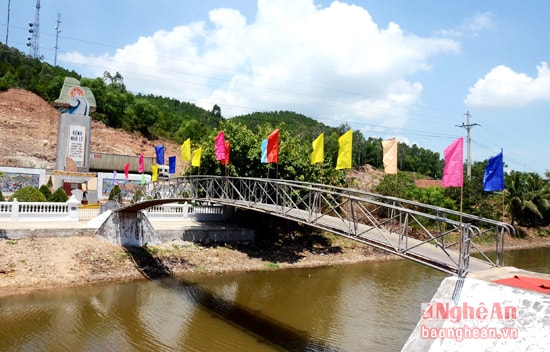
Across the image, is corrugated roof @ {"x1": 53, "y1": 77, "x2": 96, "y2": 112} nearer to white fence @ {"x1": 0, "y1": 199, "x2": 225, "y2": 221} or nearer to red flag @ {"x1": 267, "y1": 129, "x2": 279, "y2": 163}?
white fence @ {"x1": 0, "y1": 199, "x2": 225, "y2": 221}

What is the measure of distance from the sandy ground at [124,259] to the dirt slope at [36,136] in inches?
1249

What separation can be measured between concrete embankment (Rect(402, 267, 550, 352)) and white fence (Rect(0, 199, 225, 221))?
67.8 feet

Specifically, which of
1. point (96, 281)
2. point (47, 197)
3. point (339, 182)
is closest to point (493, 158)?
point (96, 281)

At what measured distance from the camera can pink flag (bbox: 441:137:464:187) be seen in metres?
10.4

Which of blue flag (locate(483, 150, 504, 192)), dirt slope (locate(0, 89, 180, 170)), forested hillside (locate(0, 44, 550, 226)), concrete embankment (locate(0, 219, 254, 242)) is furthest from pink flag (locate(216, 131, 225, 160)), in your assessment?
dirt slope (locate(0, 89, 180, 170))

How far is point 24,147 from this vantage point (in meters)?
50.6

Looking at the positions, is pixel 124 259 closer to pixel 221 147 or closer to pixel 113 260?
pixel 113 260

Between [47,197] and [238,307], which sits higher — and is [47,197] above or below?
above

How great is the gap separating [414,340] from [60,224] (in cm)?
1962

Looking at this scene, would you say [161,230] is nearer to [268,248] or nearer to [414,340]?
[268,248]

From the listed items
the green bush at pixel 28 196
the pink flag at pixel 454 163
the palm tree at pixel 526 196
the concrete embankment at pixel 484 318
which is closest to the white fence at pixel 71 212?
the green bush at pixel 28 196

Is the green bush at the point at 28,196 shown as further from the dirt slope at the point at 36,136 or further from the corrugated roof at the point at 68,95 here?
the dirt slope at the point at 36,136

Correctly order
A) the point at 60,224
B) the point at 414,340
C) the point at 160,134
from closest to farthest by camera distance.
Result: the point at 414,340 < the point at 60,224 < the point at 160,134

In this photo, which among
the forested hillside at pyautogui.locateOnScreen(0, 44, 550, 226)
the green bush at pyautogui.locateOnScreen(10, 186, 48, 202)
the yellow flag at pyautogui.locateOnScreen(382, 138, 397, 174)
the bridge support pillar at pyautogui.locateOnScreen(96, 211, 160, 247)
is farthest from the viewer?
the forested hillside at pyautogui.locateOnScreen(0, 44, 550, 226)
